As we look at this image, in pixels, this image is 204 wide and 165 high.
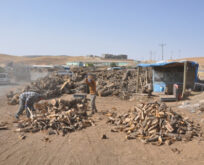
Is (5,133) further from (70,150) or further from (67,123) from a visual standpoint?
(70,150)

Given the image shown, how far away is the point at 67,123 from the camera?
717cm

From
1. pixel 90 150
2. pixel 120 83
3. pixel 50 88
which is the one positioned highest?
pixel 120 83

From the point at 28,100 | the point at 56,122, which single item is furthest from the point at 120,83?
the point at 56,122

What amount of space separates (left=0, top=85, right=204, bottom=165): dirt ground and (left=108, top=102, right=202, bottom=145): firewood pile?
0.80 ft

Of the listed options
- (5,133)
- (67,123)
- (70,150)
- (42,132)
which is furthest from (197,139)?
(5,133)

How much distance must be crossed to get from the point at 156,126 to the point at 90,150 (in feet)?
7.14

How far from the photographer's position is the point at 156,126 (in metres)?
6.25

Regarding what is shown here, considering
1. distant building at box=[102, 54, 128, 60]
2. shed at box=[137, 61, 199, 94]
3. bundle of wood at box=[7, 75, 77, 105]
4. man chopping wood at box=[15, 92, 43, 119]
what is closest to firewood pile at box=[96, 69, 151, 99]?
shed at box=[137, 61, 199, 94]

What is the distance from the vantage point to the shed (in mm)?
14078

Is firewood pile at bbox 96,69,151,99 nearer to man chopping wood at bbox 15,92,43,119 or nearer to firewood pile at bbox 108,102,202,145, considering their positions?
man chopping wood at bbox 15,92,43,119

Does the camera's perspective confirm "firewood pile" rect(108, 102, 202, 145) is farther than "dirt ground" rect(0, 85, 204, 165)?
Yes

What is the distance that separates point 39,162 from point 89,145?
4.74 ft

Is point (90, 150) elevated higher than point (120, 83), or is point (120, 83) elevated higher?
point (120, 83)

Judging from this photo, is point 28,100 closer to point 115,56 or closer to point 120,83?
point 120,83
